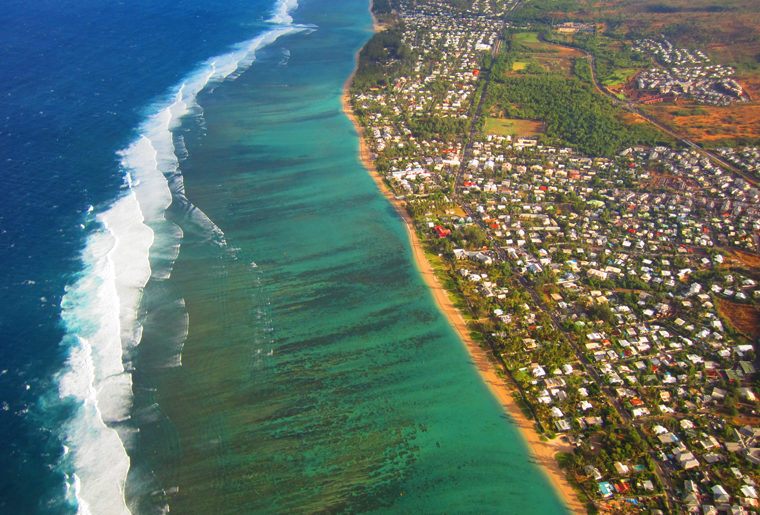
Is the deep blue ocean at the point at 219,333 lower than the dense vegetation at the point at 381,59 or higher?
lower

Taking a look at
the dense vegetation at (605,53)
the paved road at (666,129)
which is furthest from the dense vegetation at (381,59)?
the paved road at (666,129)

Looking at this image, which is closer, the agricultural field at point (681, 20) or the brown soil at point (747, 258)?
the brown soil at point (747, 258)

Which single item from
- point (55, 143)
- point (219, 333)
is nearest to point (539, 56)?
point (55, 143)

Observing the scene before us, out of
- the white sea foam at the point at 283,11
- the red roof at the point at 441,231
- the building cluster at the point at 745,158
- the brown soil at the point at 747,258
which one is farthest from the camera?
the white sea foam at the point at 283,11

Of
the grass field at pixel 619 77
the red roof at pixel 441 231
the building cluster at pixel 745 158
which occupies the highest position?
the grass field at pixel 619 77

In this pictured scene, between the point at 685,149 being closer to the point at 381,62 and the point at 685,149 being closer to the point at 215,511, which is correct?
the point at 381,62

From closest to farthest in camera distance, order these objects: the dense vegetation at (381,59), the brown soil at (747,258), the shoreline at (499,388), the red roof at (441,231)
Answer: the shoreline at (499,388) < the brown soil at (747,258) < the red roof at (441,231) < the dense vegetation at (381,59)

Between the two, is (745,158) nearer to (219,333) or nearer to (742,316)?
(742,316)

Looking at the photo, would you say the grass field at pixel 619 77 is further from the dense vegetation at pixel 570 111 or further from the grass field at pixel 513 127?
the grass field at pixel 513 127
